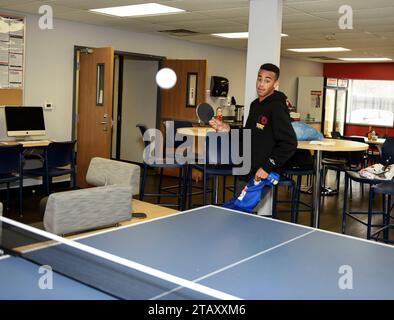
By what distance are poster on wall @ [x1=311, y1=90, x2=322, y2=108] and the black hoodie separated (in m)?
8.73

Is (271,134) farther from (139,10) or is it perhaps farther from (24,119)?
(24,119)

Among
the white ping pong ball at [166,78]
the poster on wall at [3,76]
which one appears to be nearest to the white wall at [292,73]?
the white ping pong ball at [166,78]

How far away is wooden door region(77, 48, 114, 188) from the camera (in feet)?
22.8

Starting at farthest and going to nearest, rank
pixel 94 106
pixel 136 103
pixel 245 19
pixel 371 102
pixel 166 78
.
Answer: pixel 371 102, pixel 136 103, pixel 166 78, pixel 94 106, pixel 245 19

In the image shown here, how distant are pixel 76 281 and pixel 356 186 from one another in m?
7.77

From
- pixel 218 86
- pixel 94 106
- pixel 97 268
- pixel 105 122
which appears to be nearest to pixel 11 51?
pixel 94 106

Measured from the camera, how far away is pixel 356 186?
8758 mm

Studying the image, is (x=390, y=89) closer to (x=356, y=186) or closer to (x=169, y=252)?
(x=356, y=186)

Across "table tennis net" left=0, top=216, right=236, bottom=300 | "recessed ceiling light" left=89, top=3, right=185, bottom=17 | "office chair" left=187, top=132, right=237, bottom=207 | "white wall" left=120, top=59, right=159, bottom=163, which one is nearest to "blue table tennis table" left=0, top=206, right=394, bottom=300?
"table tennis net" left=0, top=216, right=236, bottom=300

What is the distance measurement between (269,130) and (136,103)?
5.94m

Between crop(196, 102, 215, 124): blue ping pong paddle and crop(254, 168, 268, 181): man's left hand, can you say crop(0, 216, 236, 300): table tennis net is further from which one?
crop(196, 102, 215, 124): blue ping pong paddle

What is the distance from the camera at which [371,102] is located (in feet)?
43.7

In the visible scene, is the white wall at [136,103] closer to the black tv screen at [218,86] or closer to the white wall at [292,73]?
the black tv screen at [218,86]
